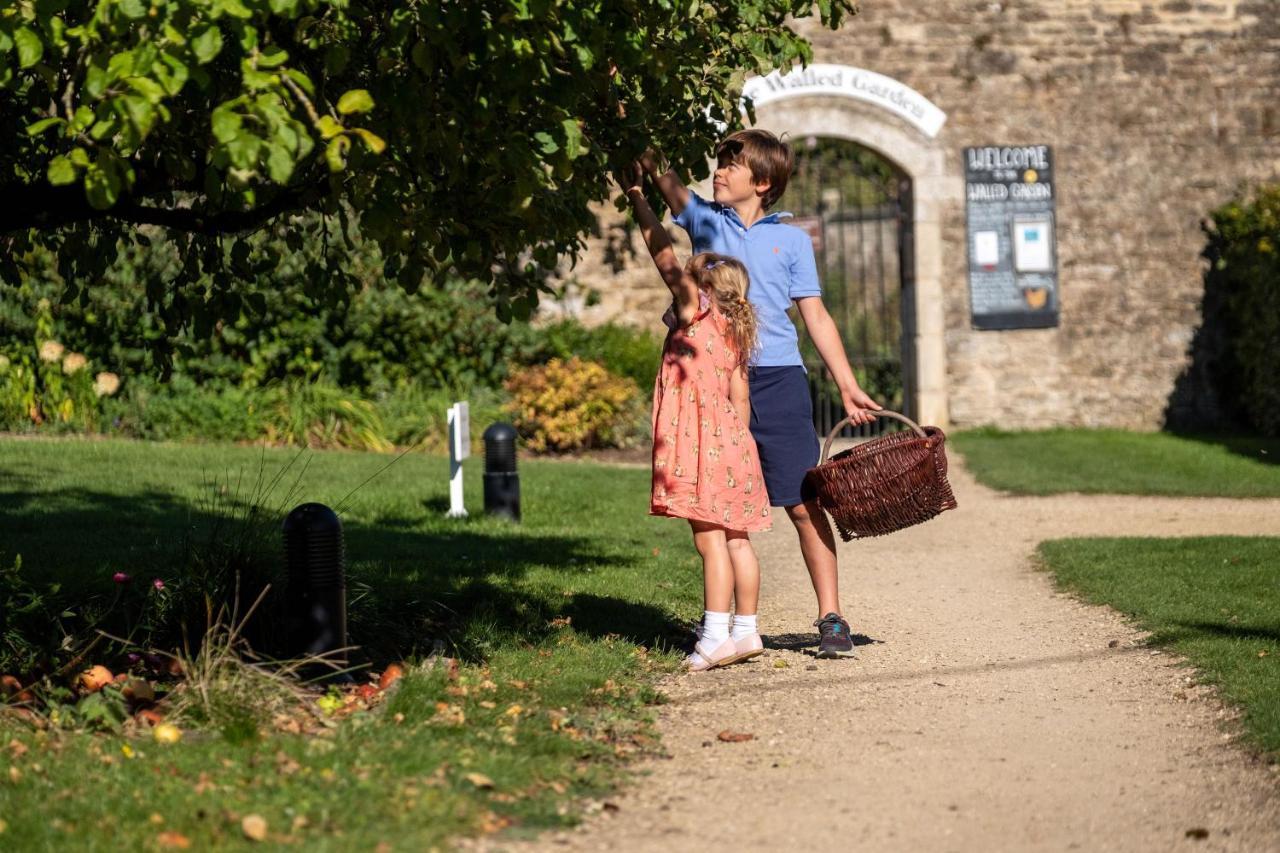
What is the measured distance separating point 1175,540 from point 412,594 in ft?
13.9

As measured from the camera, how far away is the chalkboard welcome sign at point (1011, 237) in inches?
591

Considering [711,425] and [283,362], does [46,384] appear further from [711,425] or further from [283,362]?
[711,425]

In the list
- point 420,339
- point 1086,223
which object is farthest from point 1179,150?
point 420,339

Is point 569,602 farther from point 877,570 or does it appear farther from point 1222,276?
point 1222,276

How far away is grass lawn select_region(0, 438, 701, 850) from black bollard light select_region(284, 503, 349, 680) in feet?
1.11

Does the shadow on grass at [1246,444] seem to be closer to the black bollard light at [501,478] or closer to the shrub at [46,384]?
the black bollard light at [501,478]

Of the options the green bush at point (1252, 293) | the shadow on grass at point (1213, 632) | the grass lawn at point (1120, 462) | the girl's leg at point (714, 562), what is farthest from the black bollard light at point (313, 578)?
the green bush at point (1252, 293)

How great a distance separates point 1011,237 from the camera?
49.4 feet

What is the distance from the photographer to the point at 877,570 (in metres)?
7.94

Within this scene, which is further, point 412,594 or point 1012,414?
point 1012,414

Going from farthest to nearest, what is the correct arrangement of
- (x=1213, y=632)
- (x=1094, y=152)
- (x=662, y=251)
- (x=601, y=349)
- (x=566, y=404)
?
(x=1094, y=152)
(x=601, y=349)
(x=566, y=404)
(x=1213, y=632)
(x=662, y=251)

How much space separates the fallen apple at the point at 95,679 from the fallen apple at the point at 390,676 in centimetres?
79

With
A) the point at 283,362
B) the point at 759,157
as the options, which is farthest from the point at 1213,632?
the point at 283,362

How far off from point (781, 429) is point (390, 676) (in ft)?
5.23
